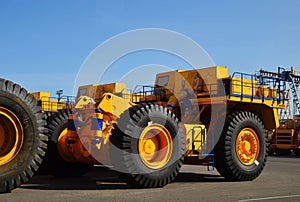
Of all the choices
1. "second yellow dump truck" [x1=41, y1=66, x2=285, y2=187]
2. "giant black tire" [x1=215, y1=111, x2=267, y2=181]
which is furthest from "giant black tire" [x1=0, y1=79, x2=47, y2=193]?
"giant black tire" [x1=215, y1=111, x2=267, y2=181]

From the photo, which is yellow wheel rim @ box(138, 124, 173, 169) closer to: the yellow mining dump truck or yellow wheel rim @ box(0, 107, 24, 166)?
the yellow mining dump truck

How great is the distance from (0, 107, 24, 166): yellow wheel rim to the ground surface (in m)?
0.87

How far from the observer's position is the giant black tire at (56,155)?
478 inches

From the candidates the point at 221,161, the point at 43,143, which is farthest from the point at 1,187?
the point at 221,161

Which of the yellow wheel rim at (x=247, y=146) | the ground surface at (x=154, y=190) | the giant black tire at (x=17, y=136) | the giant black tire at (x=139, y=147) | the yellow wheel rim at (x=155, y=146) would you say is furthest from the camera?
the yellow wheel rim at (x=247, y=146)

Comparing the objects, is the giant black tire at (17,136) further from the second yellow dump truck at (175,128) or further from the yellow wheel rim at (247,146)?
the yellow wheel rim at (247,146)

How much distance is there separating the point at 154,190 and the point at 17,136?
3491mm

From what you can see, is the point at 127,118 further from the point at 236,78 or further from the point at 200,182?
the point at 236,78

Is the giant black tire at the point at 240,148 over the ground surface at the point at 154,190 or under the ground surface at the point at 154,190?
over

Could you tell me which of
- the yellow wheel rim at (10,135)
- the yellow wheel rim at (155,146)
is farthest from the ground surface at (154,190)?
the yellow wheel rim at (10,135)

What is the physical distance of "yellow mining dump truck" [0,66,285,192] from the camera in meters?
9.05

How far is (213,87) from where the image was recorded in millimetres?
13523

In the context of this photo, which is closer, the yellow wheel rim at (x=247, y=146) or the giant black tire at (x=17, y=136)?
the giant black tire at (x=17, y=136)

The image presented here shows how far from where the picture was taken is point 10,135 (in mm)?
9008
